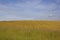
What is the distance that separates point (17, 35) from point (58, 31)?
4.51 ft

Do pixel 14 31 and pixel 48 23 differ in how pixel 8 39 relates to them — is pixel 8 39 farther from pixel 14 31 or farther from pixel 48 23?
pixel 48 23

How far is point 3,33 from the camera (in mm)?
4523

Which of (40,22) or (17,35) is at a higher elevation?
(40,22)

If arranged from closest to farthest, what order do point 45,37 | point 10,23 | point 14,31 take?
point 45,37, point 14,31, point 10,23

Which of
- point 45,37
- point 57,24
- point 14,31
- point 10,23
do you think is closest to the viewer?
point 45,37

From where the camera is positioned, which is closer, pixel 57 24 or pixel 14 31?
pixel 14 31

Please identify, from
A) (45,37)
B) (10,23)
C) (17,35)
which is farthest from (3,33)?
(45,37)

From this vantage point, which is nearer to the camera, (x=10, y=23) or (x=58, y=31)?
(x=58, y=31)

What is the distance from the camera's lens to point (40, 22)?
5484mm

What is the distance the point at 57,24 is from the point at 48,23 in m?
0.43

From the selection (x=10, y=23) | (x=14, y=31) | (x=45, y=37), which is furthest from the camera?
(x=10, y=23)

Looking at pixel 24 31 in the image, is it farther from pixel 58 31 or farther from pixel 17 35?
pixel 58 31

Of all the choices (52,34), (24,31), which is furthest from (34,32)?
(52,34)

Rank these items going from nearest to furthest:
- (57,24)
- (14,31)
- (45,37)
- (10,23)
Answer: (45,37) < (14,31) < (57,24) < (10,23)
